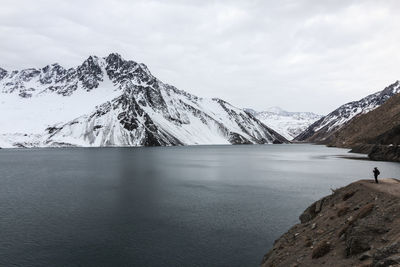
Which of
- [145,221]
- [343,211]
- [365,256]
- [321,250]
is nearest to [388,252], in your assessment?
[365,256]

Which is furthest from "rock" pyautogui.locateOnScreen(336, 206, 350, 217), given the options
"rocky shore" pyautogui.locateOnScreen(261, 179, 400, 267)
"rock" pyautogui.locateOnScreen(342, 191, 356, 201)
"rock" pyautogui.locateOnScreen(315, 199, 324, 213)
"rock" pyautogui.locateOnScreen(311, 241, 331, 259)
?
"rock" pyautogui.locateOnScreen(315, 199, 324, 213)

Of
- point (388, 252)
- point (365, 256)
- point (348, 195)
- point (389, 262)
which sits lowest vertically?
point (365, 256)

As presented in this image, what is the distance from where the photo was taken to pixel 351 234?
2402cm

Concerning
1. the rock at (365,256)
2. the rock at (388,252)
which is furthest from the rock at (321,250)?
the rock at (388,252)

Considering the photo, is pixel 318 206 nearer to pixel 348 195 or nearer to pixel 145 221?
pixel 348 195

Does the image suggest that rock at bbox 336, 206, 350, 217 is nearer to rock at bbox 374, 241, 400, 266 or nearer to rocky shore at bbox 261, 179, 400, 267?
rocky shore at bbox 261, 179, 400, 267

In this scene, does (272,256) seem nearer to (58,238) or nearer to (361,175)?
(58,238)

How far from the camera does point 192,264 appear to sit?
106 ft

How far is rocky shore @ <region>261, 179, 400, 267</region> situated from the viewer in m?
21.3

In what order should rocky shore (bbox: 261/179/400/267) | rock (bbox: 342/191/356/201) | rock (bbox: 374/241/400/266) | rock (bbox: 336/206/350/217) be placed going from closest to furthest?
1. rock (bbox: 374/241/400/266)
2. rocky shore (bbox: 261/179/400/267)
3. rock (bbox: 336/206/350/217)
4. rock (bbox: 342/191/356/201)

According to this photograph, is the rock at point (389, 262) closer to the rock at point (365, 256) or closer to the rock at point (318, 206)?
the rock at point (365, 256)

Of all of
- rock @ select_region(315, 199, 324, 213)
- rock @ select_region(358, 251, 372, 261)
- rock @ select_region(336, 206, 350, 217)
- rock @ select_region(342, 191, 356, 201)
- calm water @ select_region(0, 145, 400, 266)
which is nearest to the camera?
rock @ select_region(358, 251, 372, 261)

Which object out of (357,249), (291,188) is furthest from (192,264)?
(291,188)

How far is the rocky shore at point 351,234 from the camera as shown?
70.0 feet
